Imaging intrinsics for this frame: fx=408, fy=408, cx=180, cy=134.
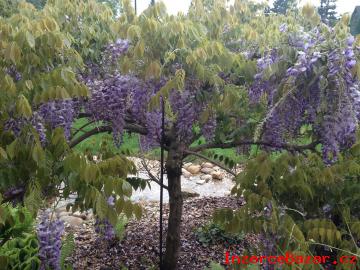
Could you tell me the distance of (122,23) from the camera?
2.88 m

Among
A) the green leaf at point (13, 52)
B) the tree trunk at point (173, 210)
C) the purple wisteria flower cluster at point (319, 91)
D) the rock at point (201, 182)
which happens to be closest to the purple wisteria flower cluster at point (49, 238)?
the green leaf at point (13, 52)

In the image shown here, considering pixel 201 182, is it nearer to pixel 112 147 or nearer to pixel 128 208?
pixel 112 147

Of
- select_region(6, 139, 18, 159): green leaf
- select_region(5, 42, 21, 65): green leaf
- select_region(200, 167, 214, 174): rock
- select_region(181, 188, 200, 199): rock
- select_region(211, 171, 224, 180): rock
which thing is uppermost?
select_region(5, 42, 21, 65): green leaf

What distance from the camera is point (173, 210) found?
3750 mm

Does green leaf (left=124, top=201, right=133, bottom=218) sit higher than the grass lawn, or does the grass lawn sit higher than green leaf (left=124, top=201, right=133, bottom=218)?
the grass lawn

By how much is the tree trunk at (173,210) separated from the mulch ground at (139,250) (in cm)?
31

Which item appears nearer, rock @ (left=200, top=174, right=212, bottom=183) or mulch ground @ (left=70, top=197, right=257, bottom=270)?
mulch ground @ (left=70, top=197, right=257, bottom=270)

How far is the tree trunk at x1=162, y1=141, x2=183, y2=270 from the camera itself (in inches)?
142

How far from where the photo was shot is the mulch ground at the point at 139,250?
417 centimetres

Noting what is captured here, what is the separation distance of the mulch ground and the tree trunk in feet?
1.01

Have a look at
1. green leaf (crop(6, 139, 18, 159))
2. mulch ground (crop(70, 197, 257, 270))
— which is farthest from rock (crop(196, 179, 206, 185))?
green leaf (crop(6, 139, 18, 159))

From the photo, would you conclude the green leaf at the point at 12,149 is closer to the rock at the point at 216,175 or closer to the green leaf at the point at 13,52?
the green leaf at the point at 13,52

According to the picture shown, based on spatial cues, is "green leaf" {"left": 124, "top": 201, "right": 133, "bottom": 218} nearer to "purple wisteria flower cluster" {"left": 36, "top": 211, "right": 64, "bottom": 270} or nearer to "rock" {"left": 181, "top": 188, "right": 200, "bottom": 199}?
"purple wisteria flower cluster" {"left": 36, "top": 211, "right": 64, "bottom": 270}
